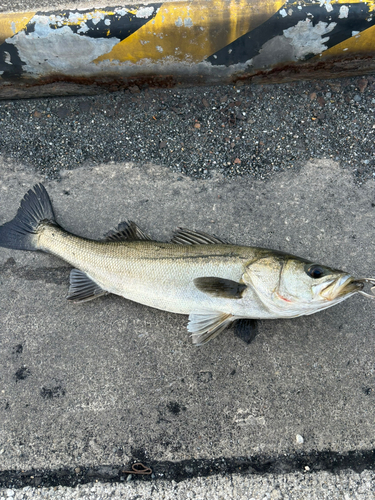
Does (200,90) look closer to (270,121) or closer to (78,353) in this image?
(270,121)

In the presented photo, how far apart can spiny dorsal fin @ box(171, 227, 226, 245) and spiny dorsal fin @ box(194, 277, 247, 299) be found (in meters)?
0.41

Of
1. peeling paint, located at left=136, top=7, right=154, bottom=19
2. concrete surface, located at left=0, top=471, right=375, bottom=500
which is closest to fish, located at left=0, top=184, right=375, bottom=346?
concrete surface, located at left=0, top=471, right=375, bottom=500

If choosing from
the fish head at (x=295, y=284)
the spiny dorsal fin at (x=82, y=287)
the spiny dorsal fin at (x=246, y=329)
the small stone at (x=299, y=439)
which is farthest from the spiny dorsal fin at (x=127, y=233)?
the small stone at (x=299, y=439)

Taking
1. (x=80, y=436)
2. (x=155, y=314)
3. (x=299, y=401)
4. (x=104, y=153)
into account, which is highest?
(x=104, y=153)

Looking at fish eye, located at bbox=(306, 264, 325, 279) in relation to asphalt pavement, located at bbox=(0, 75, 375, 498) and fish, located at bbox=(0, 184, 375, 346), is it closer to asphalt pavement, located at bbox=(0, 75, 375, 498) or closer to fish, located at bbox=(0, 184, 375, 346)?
fish, located at bbox=(0, 184, 375, 346)

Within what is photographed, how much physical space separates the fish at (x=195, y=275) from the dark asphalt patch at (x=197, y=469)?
41.8 inches

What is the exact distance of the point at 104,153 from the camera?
3.56 metres

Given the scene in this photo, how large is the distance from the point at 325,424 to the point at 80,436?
2.21 meters

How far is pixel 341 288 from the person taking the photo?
7.77 ft

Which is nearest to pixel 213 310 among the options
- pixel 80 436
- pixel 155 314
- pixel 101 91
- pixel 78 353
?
pixel 155 314

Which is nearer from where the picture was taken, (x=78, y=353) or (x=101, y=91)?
(x=78, y=353)

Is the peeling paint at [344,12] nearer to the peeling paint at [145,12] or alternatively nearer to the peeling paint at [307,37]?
the peeling paint at [307,37]

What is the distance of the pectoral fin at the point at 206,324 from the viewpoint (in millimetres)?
2779

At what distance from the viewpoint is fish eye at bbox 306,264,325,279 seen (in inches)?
99.4
